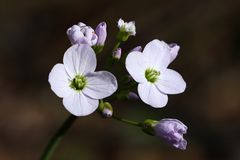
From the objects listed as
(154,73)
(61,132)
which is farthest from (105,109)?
(154,73)

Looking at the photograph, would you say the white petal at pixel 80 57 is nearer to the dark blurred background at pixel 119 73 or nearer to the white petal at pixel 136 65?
the white petal at pixel 136 65

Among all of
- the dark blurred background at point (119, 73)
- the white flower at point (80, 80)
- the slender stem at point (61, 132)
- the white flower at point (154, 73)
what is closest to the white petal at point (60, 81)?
the white flower at point (80, 80)

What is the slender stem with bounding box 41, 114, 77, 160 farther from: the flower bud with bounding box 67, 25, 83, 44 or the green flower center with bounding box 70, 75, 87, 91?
the flower bud with bounding box 67, 25, 83, 44

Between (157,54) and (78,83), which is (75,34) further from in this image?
(157,54)

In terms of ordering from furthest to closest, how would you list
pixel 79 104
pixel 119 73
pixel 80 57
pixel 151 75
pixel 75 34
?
pixel 119 73
pixel 151 75
pixel 75 34
pixel 80 57
pixel 79 104

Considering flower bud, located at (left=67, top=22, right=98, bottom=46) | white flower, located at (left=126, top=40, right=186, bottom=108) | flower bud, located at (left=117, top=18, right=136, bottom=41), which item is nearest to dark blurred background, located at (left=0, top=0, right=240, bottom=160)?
flower bud, located at (left=117, top=18, right=136, bottom=41)
